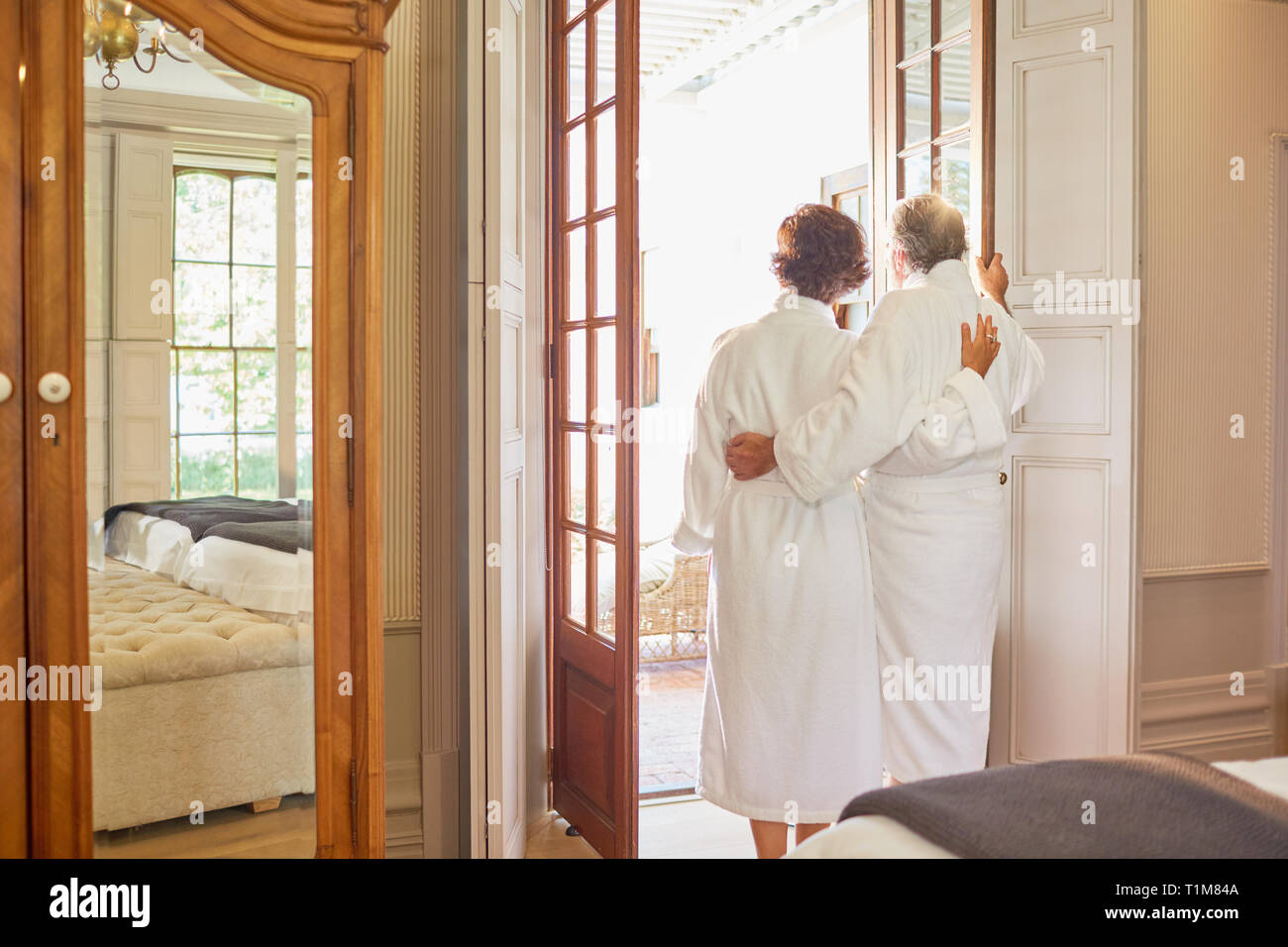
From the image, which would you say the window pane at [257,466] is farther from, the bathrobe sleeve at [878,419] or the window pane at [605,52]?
the window pane at [605,52]

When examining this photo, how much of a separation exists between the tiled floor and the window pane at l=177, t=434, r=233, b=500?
2157 mm

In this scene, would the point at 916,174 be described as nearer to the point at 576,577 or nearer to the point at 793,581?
the point at 793,581

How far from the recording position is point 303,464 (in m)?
2.01

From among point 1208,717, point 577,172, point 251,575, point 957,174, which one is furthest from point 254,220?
point 1208,717

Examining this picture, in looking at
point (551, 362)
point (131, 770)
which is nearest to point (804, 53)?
point (551, 362)

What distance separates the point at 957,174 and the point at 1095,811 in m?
2.76

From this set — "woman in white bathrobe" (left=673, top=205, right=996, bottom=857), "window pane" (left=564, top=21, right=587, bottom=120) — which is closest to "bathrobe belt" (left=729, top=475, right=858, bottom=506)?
"woman in white bathrobe" (left=673, top=205, right=996, bottom=857)

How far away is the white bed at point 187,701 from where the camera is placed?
1902 millimetres

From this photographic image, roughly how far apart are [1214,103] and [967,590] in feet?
7.22

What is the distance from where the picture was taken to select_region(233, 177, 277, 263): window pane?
6.41 feet

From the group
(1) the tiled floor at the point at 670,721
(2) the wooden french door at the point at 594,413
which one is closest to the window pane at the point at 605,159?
(2) the wooden french door at the point at 594,413

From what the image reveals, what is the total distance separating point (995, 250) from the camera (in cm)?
345

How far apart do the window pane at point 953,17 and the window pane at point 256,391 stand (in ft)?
8.59

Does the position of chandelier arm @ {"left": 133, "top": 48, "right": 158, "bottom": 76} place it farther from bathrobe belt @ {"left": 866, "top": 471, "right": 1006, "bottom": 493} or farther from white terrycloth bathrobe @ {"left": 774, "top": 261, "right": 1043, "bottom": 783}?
bathrobe belt @ {"left": 866, "top": 471, "right": 1006, "bottom": 493}
